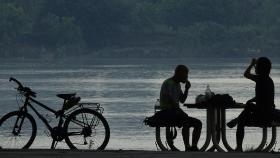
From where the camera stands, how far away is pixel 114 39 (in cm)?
15788

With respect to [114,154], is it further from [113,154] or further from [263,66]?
[263,66]

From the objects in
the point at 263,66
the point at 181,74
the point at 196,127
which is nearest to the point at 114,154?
the point at 196,127

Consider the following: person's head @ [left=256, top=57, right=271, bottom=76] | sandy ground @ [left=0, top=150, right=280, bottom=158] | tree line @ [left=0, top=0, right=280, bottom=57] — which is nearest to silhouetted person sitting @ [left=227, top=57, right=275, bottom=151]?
person's head @ [left=256, top=57, right=271, bottom=76]

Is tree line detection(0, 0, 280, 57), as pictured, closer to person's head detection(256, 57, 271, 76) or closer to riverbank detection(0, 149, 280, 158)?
person's head detection(256, 57, 271, 76)

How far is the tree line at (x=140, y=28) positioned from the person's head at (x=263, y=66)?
142784 millimetres

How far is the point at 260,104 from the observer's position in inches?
546

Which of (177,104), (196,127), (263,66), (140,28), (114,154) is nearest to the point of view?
(114,154)

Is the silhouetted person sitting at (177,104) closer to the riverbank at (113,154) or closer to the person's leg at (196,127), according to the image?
the person's leg at (196,127)

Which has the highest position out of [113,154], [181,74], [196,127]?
[181,74]

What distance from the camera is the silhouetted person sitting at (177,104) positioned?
14.0m

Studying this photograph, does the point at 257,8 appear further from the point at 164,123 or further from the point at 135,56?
the point at 164,123

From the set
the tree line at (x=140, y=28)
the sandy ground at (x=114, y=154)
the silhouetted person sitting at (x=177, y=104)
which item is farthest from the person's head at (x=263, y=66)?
the tree line at (x=140, y=28)

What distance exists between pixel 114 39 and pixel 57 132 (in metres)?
144

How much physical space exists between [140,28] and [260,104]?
14658cm
